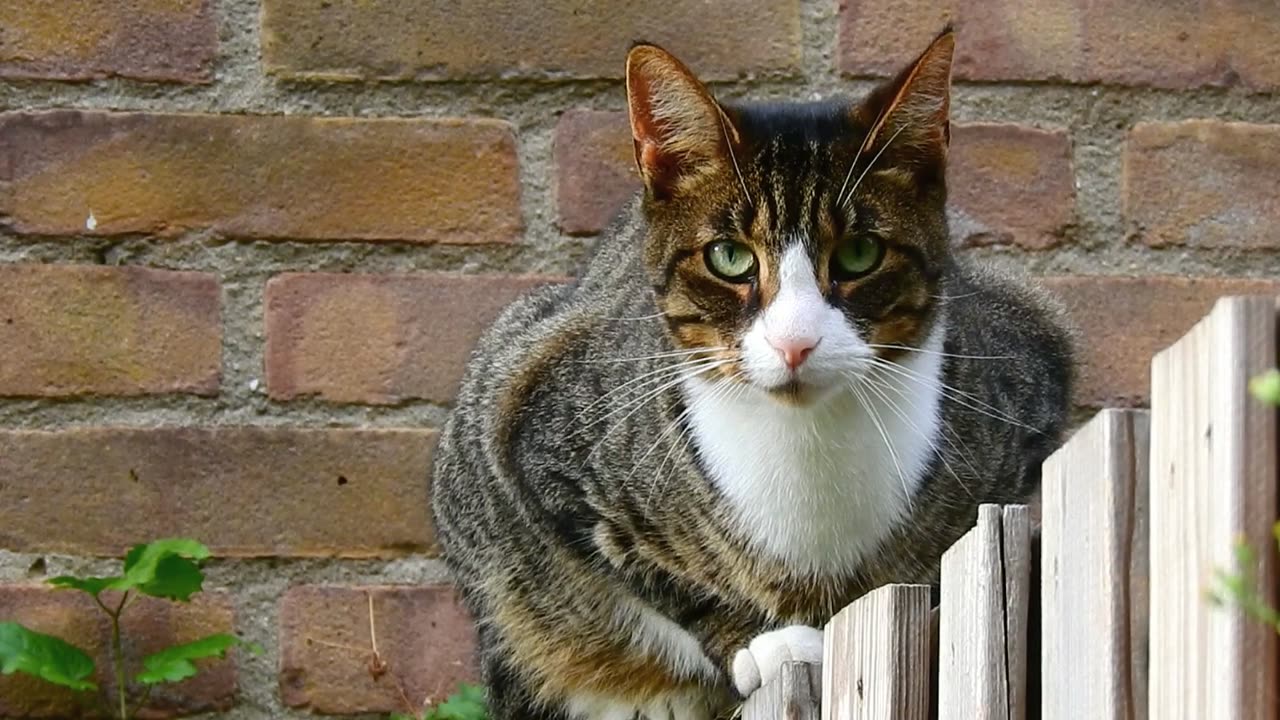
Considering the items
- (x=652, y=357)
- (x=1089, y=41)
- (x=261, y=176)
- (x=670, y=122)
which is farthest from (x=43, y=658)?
(x=1089, y=41)

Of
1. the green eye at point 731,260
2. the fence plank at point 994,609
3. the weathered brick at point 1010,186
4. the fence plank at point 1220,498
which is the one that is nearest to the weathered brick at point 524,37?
the weathered brick at point 1010,186

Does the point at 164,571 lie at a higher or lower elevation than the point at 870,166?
lower

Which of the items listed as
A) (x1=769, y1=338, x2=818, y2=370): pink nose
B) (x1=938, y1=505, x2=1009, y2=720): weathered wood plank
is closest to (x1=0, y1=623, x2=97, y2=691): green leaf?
(x1=769, y1=338, x2=818, y2=370): pink nose

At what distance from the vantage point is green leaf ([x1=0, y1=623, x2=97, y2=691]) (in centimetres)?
136

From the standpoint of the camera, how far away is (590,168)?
5.04 feet

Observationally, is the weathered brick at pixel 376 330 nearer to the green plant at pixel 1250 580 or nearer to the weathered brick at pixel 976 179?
the weathered brick at pixel 976 179

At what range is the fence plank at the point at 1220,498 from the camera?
1.43 feet

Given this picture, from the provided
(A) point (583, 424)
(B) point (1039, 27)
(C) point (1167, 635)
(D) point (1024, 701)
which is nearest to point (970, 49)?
(B) point (1039, 27)

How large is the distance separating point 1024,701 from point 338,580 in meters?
0.95

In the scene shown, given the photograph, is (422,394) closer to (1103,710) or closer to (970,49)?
(970,49)

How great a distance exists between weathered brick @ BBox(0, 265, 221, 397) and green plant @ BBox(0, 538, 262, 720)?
16cm

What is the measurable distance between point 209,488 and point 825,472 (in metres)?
0.59

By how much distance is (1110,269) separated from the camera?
155cm

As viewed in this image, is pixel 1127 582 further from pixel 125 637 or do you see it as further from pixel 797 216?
pixel 125 637
